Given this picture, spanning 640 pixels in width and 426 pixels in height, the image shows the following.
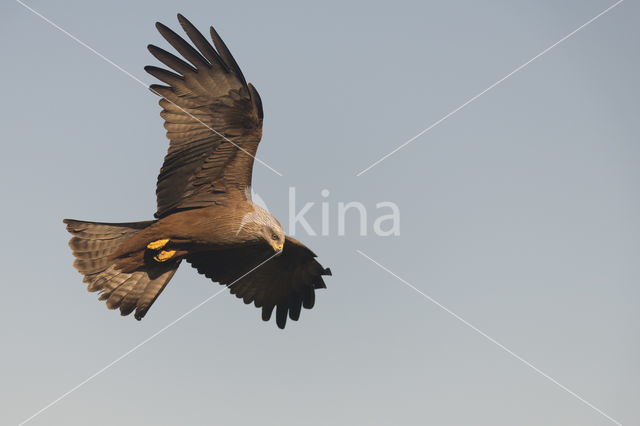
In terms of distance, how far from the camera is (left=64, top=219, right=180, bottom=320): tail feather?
1023 cm

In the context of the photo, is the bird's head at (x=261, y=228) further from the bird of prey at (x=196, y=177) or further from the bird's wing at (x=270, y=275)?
the bird's wing at (x=270, y=275)

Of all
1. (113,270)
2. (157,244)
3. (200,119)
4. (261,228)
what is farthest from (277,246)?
(113,270)

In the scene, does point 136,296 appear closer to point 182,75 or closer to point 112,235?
point 112,235

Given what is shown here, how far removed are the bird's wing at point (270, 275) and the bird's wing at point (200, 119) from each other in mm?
1652

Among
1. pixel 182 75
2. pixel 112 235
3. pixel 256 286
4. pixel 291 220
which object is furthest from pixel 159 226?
pixel 291 220

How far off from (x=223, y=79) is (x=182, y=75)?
0.50m

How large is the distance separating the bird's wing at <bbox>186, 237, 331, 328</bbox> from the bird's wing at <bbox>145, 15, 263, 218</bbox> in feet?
5.42

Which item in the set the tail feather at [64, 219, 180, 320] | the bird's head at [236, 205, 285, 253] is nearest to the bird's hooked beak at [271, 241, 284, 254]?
the bird's head at [236, 205, 285, 253]

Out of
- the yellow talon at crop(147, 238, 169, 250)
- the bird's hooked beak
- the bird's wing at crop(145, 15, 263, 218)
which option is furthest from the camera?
the bird's hooked beak

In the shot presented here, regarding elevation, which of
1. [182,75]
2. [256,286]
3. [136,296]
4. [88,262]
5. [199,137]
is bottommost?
[256,286]

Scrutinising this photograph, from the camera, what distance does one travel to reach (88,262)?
10289 millimetres

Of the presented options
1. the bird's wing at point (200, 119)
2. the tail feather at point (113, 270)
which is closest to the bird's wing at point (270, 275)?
the tail feather at point (113, 270)

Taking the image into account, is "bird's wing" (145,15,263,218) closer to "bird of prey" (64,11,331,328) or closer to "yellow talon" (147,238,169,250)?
"bird of prey" (64,11,331,328)

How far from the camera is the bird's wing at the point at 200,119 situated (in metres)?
10.0
